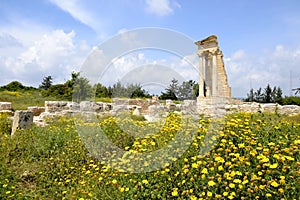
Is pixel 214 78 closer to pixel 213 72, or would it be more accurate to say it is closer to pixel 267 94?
pixel 213 72

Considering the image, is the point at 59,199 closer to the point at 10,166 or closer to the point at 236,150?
the point at 10,166

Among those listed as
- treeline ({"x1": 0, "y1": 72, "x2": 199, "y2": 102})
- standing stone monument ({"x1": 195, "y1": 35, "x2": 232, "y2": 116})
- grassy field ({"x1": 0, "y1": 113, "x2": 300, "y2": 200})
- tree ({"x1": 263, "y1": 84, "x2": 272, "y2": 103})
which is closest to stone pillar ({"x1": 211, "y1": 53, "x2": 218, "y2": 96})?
standing stone monument ({"x1": 195, "y1": 35, "x2": 232, "y2": 116})

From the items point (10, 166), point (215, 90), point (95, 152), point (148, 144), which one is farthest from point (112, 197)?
point (215, 90)

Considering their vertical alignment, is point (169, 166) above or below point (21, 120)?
below

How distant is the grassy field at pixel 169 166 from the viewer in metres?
2.67

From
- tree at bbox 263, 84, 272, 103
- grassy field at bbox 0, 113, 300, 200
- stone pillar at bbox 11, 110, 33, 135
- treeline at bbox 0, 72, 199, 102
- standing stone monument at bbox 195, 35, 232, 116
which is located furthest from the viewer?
tree at bbox 263, 84, 272, 103

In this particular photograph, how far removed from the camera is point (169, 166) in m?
3.31

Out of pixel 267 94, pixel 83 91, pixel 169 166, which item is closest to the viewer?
pixel 169 166

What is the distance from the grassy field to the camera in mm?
2666

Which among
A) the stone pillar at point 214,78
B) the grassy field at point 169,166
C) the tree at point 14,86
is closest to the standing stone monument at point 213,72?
the stone pillar at point 214,78

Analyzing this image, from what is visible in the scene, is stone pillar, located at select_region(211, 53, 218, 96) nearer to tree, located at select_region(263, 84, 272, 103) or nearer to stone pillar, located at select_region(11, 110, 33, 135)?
tree, located at select_region(263, 84, 272, 103)

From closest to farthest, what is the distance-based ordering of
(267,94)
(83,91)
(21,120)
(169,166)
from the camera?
(169,166), (21,120), (83,91), (267,94)

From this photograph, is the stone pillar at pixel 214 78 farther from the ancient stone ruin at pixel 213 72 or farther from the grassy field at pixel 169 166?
the grassy field at pixel 169 166

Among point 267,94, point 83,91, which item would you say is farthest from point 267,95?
point 83,91
